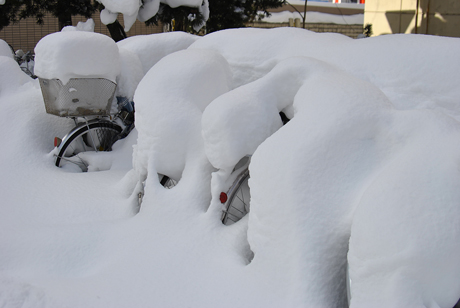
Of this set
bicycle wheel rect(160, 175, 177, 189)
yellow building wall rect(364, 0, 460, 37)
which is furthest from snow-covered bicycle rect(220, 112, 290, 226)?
yellow building wall rect(364, 0, 460, 37)

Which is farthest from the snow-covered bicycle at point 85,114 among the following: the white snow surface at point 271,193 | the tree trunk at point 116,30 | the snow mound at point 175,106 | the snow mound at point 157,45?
the tree trunk at point 116,30

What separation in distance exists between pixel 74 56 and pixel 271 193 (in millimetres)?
2339

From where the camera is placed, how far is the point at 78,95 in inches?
142

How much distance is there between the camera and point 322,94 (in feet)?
7.15

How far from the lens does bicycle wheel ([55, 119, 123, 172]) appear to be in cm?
371

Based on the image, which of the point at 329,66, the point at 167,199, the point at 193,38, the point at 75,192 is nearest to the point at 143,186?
the point at 167,199

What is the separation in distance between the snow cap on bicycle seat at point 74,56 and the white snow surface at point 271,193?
0.81m

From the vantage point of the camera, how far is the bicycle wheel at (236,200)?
97.7 inches

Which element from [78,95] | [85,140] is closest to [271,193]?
[78,95]

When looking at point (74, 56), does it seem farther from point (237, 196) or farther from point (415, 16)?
point (415, 16)

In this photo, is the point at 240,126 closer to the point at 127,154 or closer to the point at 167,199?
the point at 167,199

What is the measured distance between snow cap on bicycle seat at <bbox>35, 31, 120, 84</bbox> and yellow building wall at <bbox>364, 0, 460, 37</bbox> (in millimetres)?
8607

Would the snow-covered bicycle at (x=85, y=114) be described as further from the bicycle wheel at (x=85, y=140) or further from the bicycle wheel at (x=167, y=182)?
the bicycle wheel at (x=167, y=182)

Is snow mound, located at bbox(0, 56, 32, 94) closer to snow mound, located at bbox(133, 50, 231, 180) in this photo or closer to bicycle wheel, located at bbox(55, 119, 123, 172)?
bicycle wheel, located at bbox(55, 119, 123, 172)
